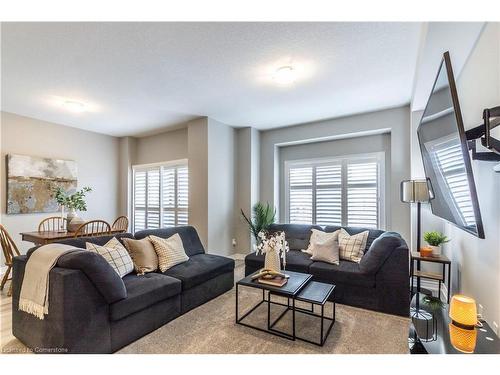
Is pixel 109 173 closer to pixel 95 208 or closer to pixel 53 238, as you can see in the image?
pixel 95 208

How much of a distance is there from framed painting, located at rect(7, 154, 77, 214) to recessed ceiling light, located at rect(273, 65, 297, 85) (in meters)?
4.19

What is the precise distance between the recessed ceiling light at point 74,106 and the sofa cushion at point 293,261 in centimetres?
329

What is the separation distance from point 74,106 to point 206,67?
2.39m

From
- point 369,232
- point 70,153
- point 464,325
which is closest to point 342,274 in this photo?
point 369,232

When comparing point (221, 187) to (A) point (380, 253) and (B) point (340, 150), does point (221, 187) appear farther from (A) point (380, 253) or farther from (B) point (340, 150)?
(A) point (380, 253)

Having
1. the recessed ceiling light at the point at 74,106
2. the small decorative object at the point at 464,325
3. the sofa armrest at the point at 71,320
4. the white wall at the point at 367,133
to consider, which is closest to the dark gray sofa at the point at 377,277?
the white wall at the point at 367,133

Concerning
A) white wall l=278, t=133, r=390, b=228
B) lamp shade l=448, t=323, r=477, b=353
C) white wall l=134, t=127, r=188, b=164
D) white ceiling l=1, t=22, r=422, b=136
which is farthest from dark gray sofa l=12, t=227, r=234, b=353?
white wall l=278, t=133, r=390, b=228

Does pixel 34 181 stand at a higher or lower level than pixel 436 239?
higher

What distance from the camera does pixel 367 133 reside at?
411 centimetres

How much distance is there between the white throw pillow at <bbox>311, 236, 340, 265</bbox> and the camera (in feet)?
10.3

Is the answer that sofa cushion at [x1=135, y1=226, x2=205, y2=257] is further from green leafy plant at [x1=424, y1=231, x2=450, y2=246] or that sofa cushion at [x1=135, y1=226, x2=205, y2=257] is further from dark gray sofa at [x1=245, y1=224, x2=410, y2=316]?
green leafy plant at [x1=424, y1=231, x2=450, y2=246]

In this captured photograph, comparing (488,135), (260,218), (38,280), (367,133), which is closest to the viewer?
(488,135)
